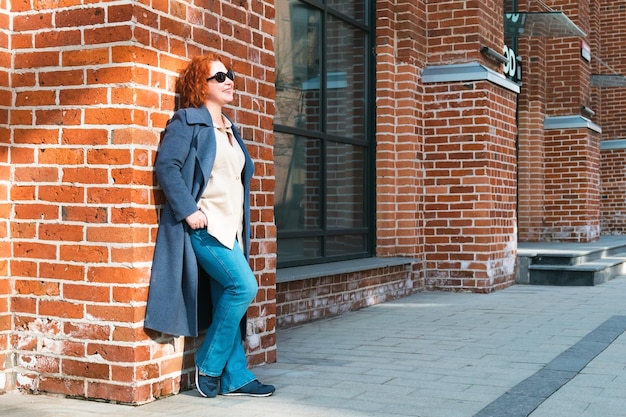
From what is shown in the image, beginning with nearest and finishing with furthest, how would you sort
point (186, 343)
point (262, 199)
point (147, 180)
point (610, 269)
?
1. point (147, 180)
2. point (186, 343)
3. point (262, 199)
4. point (610, 269)

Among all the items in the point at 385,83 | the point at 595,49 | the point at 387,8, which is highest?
the point at 595,49

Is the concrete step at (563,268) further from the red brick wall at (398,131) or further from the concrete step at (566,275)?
the red brick wall at (398,131)

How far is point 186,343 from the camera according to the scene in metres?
4.81

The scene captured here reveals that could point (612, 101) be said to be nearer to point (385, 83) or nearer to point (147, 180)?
point (385, 83)

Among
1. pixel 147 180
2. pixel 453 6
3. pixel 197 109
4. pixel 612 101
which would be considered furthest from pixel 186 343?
pixel 612 101

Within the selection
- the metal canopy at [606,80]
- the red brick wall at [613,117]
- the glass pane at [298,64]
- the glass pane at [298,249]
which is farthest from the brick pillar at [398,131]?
the red brick wall at [613,117]

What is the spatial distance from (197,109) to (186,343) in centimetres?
126

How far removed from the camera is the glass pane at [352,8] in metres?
8.86

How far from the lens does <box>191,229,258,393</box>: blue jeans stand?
4.57 m

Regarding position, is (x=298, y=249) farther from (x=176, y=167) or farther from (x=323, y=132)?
(x=176, y=167)

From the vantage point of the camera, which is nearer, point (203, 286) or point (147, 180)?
point (147, 180)

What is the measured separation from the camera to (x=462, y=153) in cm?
982

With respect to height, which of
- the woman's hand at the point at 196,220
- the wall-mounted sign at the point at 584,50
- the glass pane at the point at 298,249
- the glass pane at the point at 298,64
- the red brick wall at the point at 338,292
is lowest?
the red brick wall at the point at 338,292

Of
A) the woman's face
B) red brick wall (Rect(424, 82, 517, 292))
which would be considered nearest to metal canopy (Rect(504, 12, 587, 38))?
red brick wall (Rect(424, 82, 517, 292))
